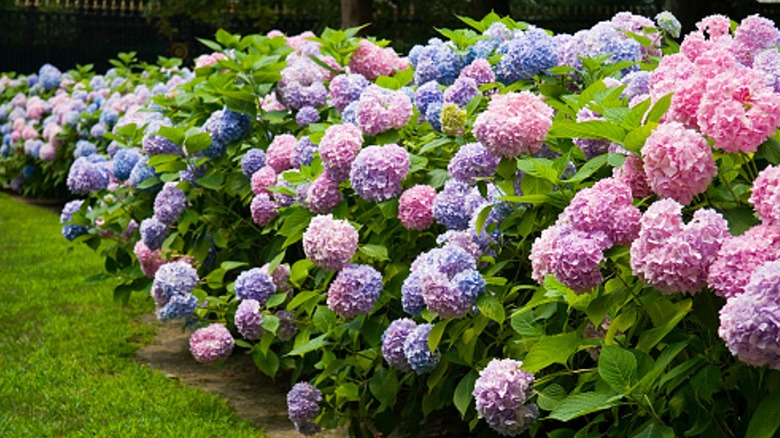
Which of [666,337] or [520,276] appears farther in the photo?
[520,276]

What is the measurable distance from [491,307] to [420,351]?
1.16ft

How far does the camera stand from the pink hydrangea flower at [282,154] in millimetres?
4754

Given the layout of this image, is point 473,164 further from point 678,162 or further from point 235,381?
point 235,381

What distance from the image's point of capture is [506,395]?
2.92 meters

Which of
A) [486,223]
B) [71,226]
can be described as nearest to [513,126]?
[486,223]

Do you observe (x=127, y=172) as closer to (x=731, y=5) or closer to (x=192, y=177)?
(x=192, y=177)

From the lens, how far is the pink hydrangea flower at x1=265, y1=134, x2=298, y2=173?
4.75 m

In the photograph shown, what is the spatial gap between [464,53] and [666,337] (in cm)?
207

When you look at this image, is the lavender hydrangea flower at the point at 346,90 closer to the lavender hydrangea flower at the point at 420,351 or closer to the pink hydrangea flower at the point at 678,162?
the lavender hydrangea flower at the point at 420,351

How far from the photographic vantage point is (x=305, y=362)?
4586mm

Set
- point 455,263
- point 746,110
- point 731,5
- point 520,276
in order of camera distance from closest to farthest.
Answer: point 746,110 → point 455,263 → point 520,276 → point 731,5

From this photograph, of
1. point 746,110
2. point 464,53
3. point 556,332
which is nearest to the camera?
point 746,110

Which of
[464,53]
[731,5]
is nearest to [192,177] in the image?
[464,53]

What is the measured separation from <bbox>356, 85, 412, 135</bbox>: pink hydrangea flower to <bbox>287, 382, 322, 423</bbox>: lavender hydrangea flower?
3.04 feet
